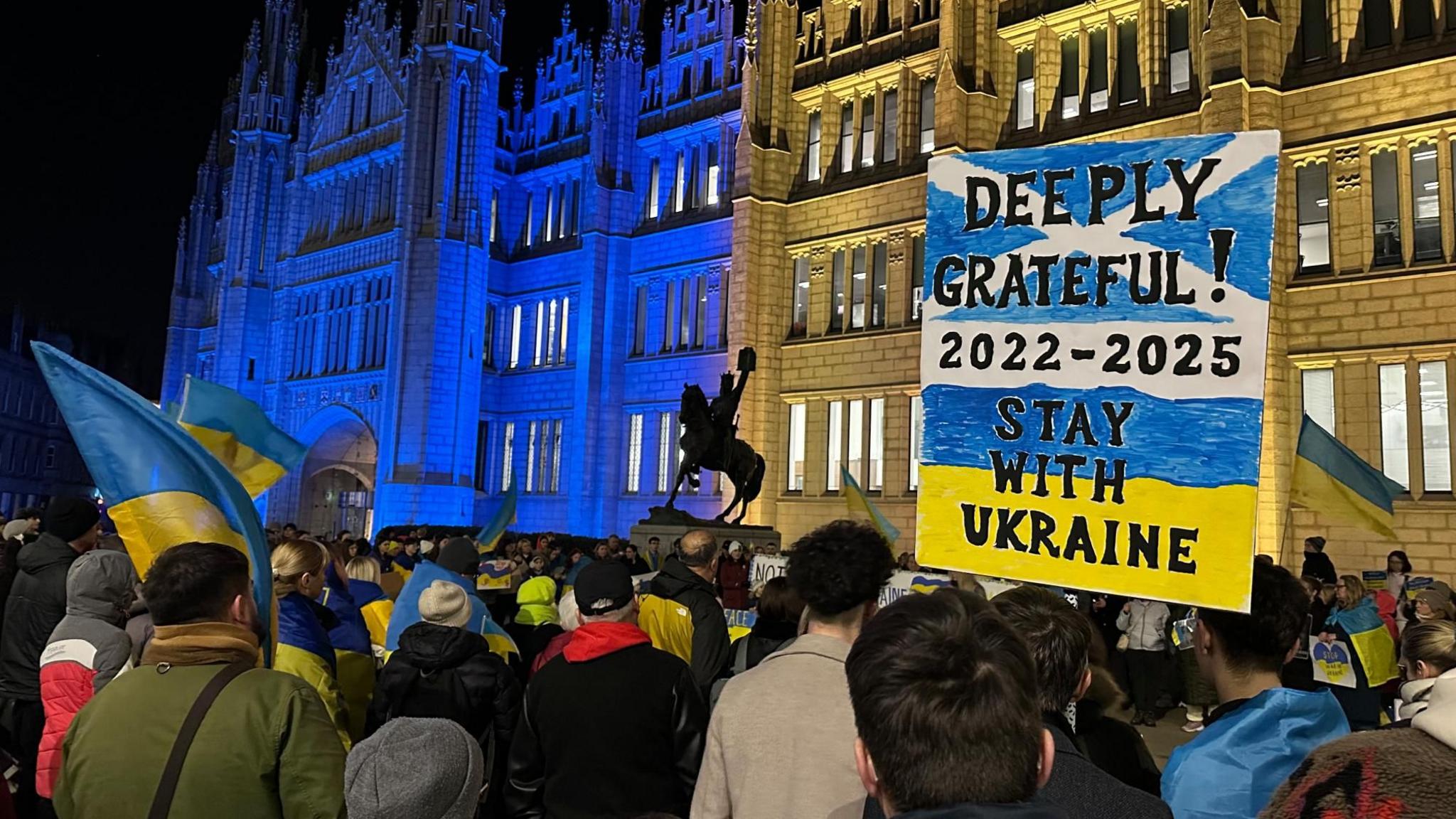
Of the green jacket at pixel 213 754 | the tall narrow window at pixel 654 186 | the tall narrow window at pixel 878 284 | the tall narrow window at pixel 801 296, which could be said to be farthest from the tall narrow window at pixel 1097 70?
the green jacket at pixel 213 754

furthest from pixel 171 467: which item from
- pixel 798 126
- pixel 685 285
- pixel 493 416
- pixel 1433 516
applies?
pixel 493 416

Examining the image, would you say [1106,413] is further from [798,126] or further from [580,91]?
[580,91]

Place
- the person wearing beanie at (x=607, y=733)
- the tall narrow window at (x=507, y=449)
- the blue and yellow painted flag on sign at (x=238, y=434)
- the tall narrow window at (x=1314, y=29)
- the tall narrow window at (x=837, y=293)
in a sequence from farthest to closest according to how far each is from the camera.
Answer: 1. the tall narrow window at (x=507, y=449)
2. the tall narrow window at (x=837, y=293)
3. the tall narrow window at (x=1314, y=29)
4. the blue and yellow painted flag on sign at (x=238, y=434)
5. the person wearing beanie at (x=607, y=733)

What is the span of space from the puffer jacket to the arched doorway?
3104 centimetres

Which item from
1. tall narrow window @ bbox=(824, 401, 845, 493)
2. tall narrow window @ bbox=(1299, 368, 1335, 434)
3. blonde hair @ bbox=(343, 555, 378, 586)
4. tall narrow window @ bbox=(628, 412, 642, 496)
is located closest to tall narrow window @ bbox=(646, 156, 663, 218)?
tall narrow window @ bbox=(628, 412, 642, 496)

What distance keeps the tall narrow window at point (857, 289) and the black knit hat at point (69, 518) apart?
Answer: 67.7 ft

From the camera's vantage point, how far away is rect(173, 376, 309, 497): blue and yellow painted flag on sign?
7.22 meters

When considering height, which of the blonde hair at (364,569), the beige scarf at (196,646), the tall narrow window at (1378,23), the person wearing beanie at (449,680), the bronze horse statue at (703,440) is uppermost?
the tall narrow window at (1378,23)

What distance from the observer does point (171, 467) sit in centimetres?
490

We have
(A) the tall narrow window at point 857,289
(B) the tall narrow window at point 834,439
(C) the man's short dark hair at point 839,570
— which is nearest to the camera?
(C) the man's short dark hair at point 839,570

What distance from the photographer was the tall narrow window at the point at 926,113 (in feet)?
81.1

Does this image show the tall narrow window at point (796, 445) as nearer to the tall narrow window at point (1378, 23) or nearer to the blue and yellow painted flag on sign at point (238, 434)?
the tall narrow window at point (1378, 23)

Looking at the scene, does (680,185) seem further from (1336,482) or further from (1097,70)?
(1336,482)

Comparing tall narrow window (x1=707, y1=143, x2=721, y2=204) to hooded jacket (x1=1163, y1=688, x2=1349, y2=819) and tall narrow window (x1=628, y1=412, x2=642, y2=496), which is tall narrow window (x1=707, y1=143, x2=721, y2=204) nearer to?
tall narrow window (x1=628, y1=412, x2=642, y2=496)
